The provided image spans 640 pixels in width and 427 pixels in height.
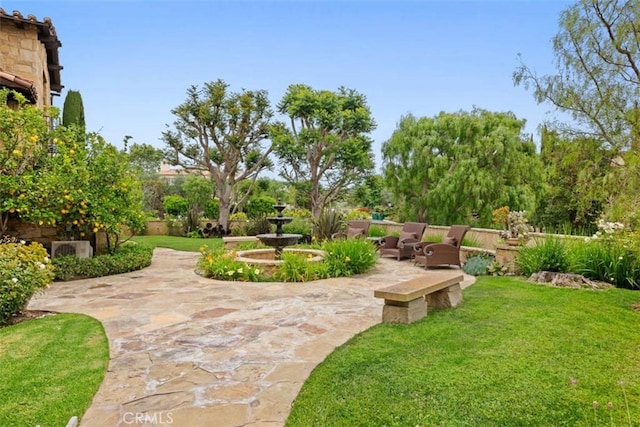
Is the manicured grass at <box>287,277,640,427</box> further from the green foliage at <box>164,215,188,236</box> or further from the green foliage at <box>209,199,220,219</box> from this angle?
the green foliage at <box>209,199,220,219</box>

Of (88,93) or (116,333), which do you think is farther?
(88,93)

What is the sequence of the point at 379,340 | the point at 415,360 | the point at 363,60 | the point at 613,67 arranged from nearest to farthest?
the point at 415,360 < the point at 379,340 < the point at 613,67 < the point at 363,60

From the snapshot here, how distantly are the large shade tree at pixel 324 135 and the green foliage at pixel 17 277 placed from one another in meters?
14.6

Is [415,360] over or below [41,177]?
below

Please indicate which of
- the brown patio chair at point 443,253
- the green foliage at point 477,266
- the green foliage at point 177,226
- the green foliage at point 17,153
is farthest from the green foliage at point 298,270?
the green foliage at point 177,226

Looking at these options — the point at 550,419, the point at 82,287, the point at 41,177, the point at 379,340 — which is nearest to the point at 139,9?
the point at 41,177

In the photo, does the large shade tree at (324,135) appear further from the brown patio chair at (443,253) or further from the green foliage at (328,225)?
the brown patio chair at (443,253)

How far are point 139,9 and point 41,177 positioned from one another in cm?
436

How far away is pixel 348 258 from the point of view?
7.92 metres

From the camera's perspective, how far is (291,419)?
2461 mm

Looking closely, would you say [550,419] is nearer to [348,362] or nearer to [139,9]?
[348,362]

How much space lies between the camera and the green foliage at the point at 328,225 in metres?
12.3

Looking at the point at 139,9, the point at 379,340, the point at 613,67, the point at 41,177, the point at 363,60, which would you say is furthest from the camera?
the point at 363,60

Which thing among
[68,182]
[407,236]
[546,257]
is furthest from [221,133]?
[546,257]
